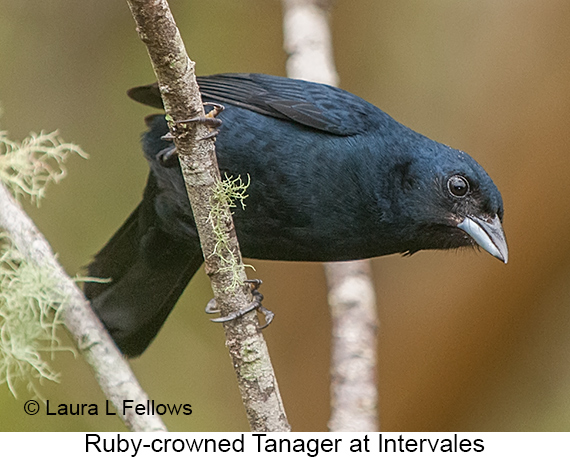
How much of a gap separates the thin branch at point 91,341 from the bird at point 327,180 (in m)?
0.71

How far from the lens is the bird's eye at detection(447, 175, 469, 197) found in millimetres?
2479

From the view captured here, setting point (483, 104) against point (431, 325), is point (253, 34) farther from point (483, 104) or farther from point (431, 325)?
point (431, 325)

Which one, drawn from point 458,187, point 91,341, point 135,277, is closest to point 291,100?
point 458,187

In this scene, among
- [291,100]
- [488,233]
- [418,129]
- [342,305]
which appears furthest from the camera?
[418,129]

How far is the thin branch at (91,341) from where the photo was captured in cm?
190

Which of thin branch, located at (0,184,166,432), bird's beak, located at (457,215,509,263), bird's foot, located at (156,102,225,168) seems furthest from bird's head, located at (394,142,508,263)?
thin branch, located at (0,184,166,432)

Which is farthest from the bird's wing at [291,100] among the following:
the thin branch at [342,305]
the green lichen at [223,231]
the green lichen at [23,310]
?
the green lichen at [23,310]

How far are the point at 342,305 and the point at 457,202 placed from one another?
713 millimetres

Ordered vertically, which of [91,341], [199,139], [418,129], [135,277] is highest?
[418,129]

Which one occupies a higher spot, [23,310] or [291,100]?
[291,100]

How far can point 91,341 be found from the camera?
192 centimetres

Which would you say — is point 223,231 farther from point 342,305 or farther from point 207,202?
point 342,305

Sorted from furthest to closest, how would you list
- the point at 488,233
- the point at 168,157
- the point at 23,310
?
1. the point at 168,157
2. the point at 488,233
3. the point at 23,310
